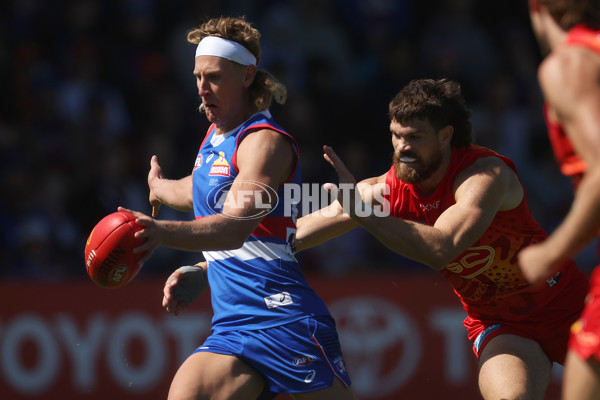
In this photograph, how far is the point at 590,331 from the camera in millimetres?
3119

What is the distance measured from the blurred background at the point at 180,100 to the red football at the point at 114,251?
4.30 meters

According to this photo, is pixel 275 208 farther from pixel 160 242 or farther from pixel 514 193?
pixel 514 193

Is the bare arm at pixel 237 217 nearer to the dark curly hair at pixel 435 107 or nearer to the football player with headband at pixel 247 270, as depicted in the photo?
the football player with headband at pixel 247 270

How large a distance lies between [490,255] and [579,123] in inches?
75.1

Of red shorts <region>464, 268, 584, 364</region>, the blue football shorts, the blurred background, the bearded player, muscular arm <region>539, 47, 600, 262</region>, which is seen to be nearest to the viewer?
muscular arm <region>539, 47, 600, 262</region>

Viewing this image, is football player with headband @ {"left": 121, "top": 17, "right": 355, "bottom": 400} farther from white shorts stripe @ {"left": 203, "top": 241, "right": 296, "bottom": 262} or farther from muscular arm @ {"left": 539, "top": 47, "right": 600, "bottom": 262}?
muscular arm @ {"left": 539, "top": 47, "right": 600, "bottom": 262}

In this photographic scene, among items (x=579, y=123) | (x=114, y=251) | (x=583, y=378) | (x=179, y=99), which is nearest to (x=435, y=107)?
(x=579, y=123)

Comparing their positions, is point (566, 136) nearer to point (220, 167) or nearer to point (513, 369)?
point (513, 369)

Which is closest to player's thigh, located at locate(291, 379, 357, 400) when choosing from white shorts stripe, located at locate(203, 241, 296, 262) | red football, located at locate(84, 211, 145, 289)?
white shorts stripe, located at locate(203, 241, 296, 262)

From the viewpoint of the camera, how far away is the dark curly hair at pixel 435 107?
4.77 meters

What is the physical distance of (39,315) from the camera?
26.8ft

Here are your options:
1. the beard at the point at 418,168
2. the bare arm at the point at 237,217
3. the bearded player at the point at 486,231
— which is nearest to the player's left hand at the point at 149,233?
the bare arm at the point at 237,217

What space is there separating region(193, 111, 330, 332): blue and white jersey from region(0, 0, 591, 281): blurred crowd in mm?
4473

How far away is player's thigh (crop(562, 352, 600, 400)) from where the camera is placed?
10.2 feet
